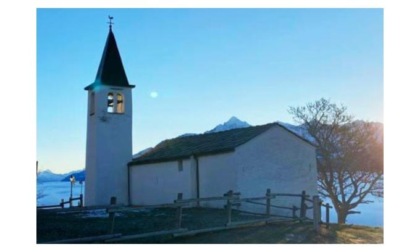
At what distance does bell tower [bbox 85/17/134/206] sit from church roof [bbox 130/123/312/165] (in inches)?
29.1

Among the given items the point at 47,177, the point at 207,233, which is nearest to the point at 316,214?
the point at 207,233

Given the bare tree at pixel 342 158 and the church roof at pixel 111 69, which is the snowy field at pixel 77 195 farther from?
the church roof at pixel 111 69

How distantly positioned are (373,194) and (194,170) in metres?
7.73

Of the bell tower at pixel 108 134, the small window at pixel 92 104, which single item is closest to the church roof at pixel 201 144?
the bell tower at pixel 108 134

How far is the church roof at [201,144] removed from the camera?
599 inches

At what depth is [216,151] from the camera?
15.1 m

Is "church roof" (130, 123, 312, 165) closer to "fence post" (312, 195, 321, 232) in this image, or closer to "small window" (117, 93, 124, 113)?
"small window" (117, 93, 124, 113)

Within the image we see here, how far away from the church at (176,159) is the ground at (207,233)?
2.13m

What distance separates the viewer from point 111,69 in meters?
19.0

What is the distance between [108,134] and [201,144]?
12.7 feet

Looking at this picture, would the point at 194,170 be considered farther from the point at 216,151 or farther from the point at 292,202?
the point at 292,202
